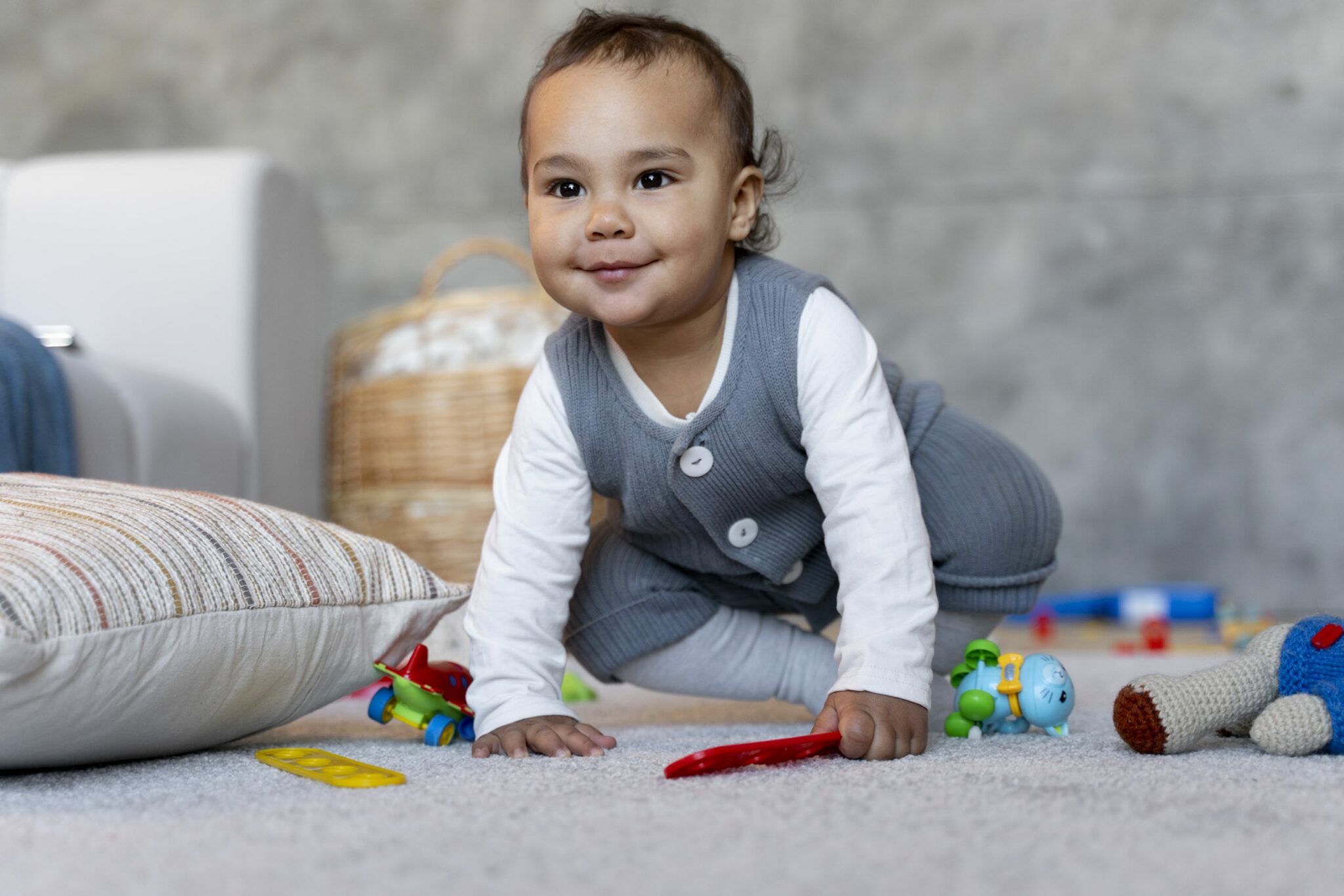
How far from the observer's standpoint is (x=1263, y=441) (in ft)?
8.51

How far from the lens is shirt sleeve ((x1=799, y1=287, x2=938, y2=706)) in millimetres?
907

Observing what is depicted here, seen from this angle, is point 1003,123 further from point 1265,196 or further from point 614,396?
point 614,396

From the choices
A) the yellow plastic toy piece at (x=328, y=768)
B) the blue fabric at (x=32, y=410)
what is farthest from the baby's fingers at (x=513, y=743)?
the blue fabric at (x=32, y=410)

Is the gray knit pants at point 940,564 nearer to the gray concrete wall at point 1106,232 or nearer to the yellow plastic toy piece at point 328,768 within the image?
the yellow plastic toy piece at point 328,768

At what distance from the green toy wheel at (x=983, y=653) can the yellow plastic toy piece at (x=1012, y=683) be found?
0.02 meters

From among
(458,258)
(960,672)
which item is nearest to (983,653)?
(960,672)

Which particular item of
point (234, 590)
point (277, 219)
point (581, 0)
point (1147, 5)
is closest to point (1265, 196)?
point (1147, 5)

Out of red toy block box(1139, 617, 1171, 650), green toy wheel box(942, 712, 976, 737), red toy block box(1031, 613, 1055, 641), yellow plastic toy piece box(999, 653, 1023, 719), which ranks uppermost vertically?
yellow plastic toy piece box(999, 653, 1023, 719)

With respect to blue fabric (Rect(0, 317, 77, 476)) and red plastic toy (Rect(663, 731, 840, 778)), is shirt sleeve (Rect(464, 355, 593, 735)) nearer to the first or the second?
red plastic toy (Rect(663, 731, 840, 778))

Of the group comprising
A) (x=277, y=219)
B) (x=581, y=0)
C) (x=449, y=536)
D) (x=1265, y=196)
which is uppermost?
(x=581, y=0)

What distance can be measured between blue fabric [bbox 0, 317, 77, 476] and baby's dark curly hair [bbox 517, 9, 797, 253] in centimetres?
57

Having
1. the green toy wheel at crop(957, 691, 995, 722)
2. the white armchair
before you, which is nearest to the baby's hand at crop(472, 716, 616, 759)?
the green toy wheel at crop(957, 691, 995, 722)

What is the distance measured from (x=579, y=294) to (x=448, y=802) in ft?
1.36

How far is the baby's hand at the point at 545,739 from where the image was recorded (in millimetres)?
897
